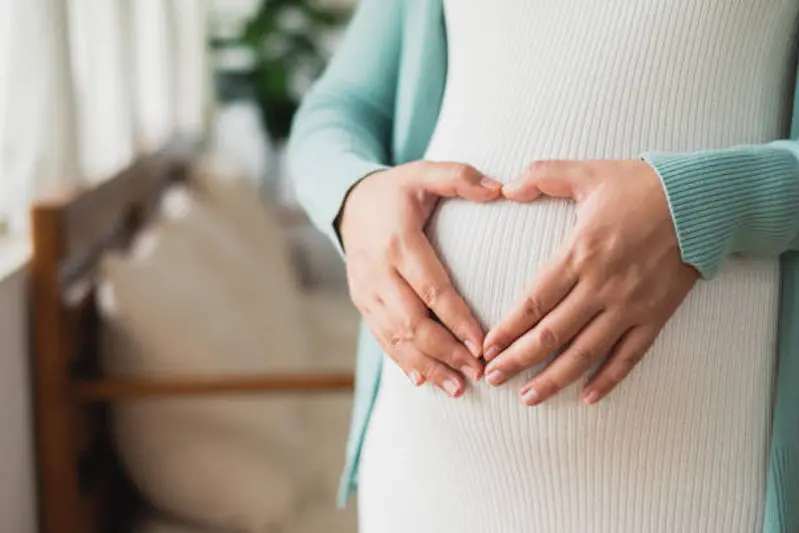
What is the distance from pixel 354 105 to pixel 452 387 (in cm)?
35

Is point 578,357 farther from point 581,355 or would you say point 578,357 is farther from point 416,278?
point 416,278

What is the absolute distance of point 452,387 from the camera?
2.41ft

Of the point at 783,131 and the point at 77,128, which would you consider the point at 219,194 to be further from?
the point at 783,131

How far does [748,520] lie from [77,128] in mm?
1349

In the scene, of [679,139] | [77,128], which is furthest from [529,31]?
[77,128]

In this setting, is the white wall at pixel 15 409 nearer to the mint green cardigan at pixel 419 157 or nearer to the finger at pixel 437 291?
the mint green cardigan at pixel 419 157

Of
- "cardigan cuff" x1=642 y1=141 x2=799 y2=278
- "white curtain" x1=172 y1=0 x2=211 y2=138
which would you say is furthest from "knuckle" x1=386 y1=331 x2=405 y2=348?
"white curtain" x1=172 y1=0 x2=211 y2=138

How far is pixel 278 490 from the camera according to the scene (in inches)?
63.4

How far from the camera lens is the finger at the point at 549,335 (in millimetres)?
679

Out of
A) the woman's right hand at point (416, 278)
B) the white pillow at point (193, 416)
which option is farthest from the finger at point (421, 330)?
the white pillow at point (193, 416)

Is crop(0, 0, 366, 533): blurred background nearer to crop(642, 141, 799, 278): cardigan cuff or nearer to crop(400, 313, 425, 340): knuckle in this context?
crop(400, 313, 425, 340): knuckle

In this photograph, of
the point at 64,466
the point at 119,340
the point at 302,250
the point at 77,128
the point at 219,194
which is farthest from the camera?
the point at 302,250

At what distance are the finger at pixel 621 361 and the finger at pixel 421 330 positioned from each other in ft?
0.28

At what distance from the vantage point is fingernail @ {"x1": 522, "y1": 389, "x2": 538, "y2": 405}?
0.70 metres
